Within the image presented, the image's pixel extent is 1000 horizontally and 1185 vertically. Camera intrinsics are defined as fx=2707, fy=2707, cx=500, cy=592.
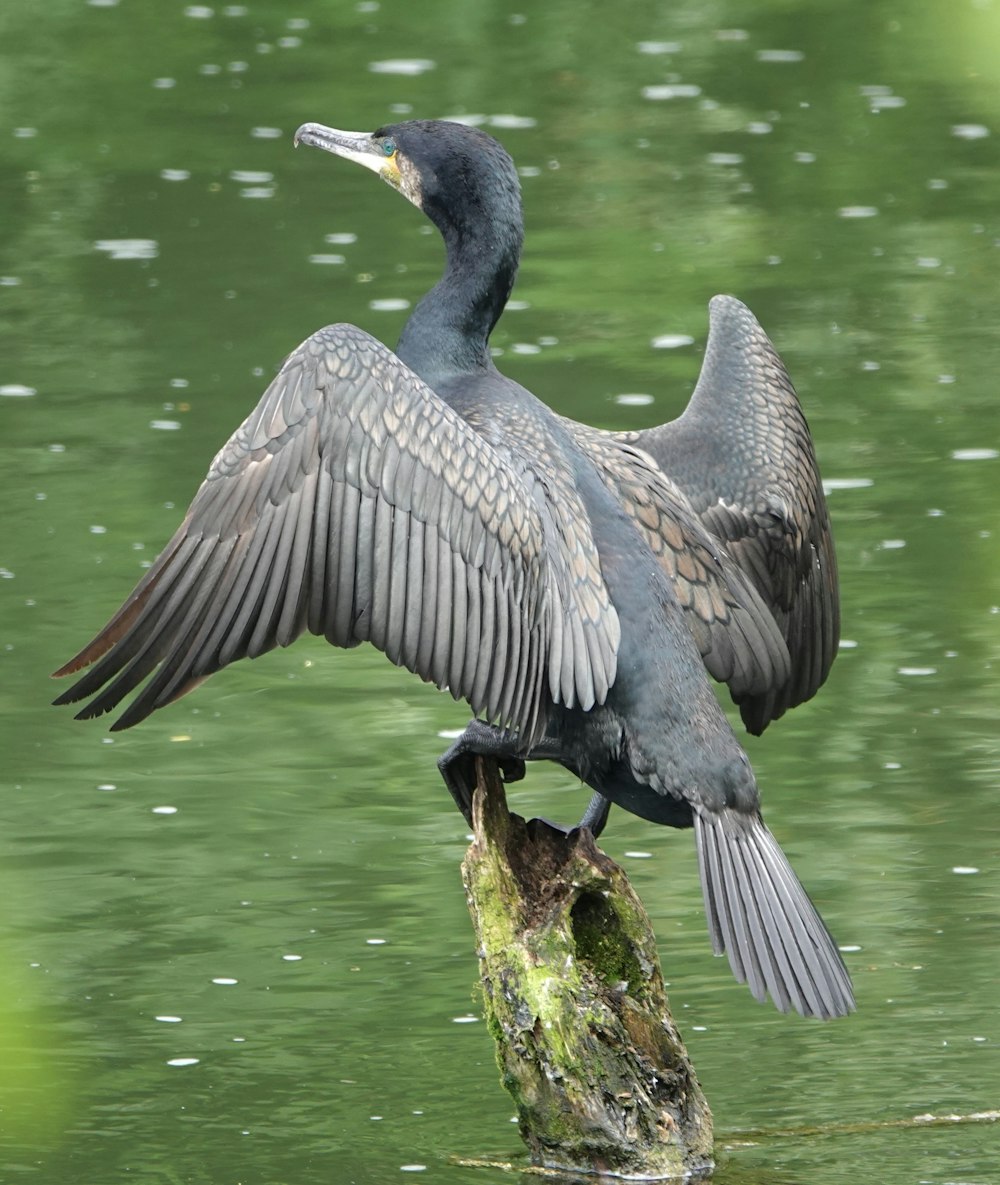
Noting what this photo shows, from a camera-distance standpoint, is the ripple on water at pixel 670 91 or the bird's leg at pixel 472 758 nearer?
the bird's leg at pixel 472 758

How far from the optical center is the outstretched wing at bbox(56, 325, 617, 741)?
6.10 meters

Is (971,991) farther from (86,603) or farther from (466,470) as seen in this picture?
(86,603)

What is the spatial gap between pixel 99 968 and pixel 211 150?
32.2ft

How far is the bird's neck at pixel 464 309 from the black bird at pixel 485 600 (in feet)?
1.05

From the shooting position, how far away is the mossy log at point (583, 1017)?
19.9 ft

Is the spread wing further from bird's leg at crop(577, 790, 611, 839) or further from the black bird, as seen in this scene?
bird's leg at crop(577, 790, 611, 839)

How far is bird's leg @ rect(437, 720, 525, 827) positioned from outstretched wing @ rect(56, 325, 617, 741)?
22 centimetres

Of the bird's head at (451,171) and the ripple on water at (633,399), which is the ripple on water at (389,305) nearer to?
the ripple on water at (633,399)

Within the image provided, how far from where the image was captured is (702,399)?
7.46 m

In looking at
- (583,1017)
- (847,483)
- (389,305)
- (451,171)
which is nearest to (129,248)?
(389,305)

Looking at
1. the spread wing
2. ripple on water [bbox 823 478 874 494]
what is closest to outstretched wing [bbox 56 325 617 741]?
the spread wing

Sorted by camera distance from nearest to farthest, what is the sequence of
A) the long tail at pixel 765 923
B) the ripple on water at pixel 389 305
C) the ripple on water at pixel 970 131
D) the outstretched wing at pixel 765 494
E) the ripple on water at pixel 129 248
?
1. the long tail at pixel 765 923
2. the outstretched wing at pixel 765 494
3. the ripple on water at pixel 389 305
4. the ripple on water at pixel 129 248
5. the ripple on water at pixel 970 131

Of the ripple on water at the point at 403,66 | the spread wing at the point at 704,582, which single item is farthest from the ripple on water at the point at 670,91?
the spread wing at the point at 704,582

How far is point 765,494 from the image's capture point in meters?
7.27
